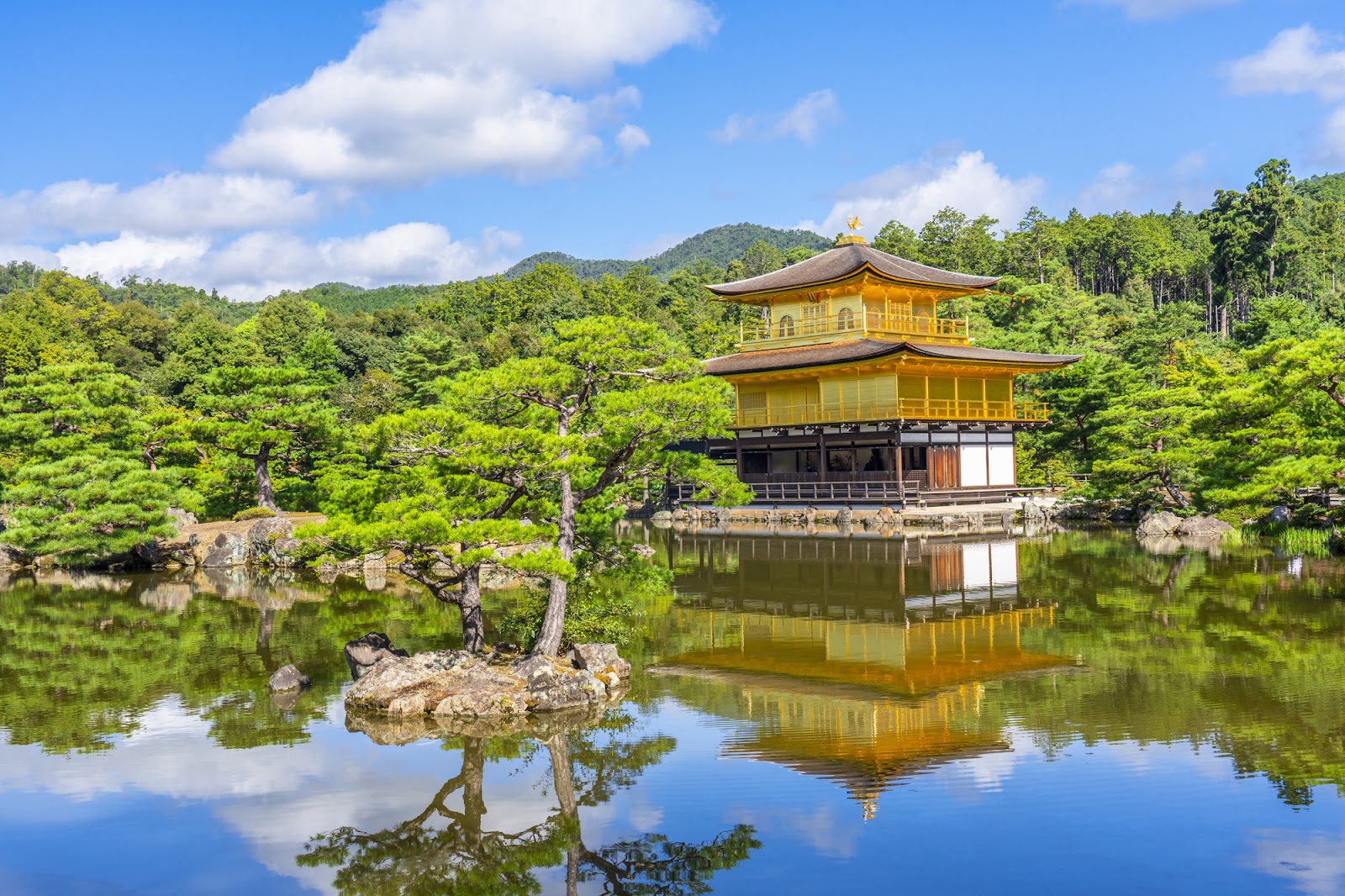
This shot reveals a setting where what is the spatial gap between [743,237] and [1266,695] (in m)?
192

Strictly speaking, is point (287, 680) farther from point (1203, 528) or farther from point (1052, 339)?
point (1052, 339)

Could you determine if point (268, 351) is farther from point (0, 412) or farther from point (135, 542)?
point (135, 542)

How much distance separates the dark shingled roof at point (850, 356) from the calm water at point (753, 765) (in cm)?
1763

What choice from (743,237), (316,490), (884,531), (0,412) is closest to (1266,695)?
(884,531)

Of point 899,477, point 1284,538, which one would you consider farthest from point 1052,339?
point 1284,538

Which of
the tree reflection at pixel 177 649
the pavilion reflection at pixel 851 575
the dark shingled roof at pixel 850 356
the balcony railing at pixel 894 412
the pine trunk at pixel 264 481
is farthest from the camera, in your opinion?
the balcony railing at pixel 894 412

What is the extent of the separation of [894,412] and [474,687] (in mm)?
25109

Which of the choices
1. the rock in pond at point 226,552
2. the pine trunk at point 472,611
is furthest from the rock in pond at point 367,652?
the rock in pond at point 226,552

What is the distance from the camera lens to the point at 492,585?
2080cm

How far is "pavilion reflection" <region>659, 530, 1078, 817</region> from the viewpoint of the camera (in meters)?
9.98

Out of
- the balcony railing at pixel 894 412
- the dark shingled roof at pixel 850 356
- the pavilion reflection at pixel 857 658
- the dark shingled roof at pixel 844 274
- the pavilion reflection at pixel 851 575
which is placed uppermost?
the dark shingled roof at pixel 844 274

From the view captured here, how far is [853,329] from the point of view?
39062 mm

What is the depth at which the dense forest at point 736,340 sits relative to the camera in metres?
24.0

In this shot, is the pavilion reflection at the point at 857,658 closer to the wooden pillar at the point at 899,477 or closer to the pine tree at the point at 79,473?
the wooden pillar at the point at 899,477
